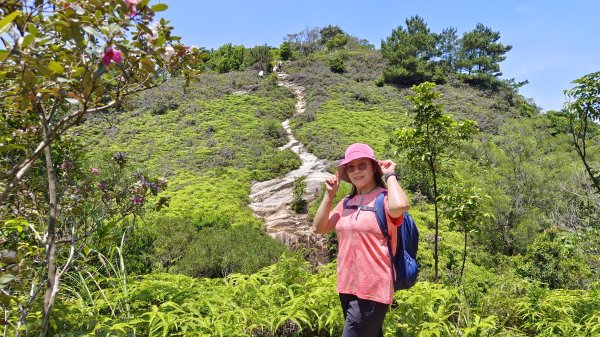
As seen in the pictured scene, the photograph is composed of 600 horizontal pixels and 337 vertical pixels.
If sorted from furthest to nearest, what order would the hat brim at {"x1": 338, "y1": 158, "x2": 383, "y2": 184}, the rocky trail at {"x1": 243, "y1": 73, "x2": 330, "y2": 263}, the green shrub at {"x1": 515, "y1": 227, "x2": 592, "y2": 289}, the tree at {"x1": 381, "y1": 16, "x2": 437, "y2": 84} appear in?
the tree at {"x1": 381, "y1": 16, "x2": 437, "y2": 84} → the rocky trail at {"x1": 243, "y1": 73, "x2": 330, "y2": 263} → the green shrub at {"x1": 515, "y1": 227, "x2": 592, "y2": 289} → the hat brim at {"x1": 338, "y1": 158, "x2": 383, "y2": 184}

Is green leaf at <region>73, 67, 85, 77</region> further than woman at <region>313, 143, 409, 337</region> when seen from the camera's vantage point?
No

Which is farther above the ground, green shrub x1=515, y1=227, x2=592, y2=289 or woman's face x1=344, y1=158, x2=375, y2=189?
woman's face x1=344, y1=158, x2=375, y2=189

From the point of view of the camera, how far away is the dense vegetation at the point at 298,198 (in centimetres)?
269

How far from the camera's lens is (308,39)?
5606 centimetres

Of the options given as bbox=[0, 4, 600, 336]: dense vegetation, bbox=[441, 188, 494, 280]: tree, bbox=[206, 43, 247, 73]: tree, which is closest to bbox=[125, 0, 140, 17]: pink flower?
bbox=[0, 4, 600, 336]: dense vegetation

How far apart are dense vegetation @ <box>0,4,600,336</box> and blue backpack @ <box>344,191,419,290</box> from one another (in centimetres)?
84

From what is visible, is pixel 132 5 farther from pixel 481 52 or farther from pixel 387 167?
pixel 481 52

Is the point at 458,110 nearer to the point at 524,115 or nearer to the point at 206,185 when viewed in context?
the point at 524,115

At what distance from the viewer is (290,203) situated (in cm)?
1313

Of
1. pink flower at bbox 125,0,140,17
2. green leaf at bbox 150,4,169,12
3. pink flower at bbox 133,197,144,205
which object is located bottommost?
pink flower at bbox 133,197,144,205

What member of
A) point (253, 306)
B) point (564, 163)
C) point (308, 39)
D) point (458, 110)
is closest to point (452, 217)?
point (253, 306)

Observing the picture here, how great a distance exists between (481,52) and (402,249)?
3972 centimetres

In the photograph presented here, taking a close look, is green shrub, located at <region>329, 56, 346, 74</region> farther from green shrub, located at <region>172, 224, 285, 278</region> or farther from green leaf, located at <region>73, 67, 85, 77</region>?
green leaf, located at <region>73, 67, 85, 77</region>

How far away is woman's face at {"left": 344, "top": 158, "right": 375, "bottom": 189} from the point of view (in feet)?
7.34
